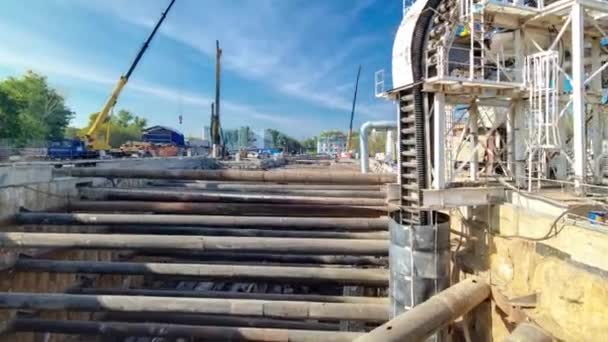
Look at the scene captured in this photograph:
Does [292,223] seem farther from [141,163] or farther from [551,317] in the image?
[141,163]

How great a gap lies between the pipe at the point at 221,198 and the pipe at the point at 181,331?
307 centimetres

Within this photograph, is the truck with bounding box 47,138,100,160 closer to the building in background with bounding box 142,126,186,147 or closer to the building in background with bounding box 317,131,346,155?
the building in background with bounding box 142,126,186,147

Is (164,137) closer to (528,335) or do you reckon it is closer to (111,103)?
(111,103)

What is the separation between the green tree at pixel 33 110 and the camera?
126 ft

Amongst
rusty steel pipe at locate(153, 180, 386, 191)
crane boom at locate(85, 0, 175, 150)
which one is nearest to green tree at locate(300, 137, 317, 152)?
crane boom at locate(85, 0, 175, 150)

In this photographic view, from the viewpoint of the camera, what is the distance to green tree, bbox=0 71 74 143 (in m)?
38.4

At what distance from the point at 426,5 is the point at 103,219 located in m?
7.63

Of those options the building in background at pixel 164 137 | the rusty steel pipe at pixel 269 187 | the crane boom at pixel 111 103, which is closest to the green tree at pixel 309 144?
the building in background at pixel 164 137

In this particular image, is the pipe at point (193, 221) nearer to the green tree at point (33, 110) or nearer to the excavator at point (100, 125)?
the excavator at point (100, 125)

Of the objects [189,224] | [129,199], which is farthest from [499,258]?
[129,199]

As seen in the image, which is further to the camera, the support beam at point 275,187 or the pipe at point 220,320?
the support beam at point 275,187

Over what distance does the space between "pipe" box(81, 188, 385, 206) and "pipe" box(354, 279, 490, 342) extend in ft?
9.08

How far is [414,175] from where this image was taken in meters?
6.21

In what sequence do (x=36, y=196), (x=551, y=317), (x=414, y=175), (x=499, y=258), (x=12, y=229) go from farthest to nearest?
(x=36, y=196) → (x=12, y=229) → (x=414, y=175) → (x=499, y=258) → (x=551, y=317)
